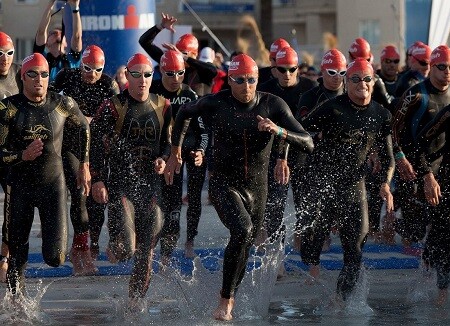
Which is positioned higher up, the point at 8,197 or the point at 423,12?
the point at 423,12

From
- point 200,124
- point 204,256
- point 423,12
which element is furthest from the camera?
point 423,12

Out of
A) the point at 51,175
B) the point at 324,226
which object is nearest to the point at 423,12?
the point at 324,226

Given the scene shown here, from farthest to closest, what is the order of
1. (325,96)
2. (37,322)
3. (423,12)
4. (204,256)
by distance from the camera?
(423,12)
(204,256)
(325,96)
(37,322)

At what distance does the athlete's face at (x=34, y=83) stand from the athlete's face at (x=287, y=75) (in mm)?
2989

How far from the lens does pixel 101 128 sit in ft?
31.7

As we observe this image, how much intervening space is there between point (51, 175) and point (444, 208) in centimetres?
301

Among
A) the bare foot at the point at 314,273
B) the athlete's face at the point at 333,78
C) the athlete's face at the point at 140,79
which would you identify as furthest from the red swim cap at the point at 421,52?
the athlete's face at the point at 140,79

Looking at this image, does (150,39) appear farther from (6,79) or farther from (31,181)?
(31,181)

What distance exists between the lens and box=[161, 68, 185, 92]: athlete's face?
10820 mm

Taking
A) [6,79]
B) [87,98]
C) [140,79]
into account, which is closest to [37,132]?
[140,79]

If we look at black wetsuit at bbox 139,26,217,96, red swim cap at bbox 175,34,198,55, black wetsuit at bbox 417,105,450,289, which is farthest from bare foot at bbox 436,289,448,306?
red swim cap at bbox 175,34,198,55

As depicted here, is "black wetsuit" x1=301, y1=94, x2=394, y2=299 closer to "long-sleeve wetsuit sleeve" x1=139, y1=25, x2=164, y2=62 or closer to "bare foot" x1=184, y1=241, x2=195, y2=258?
"bare foot" x1=184, y1=241, x2=195, y2=258

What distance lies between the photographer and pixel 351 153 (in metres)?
9.48

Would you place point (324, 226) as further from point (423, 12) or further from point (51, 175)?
point (423, 12)
